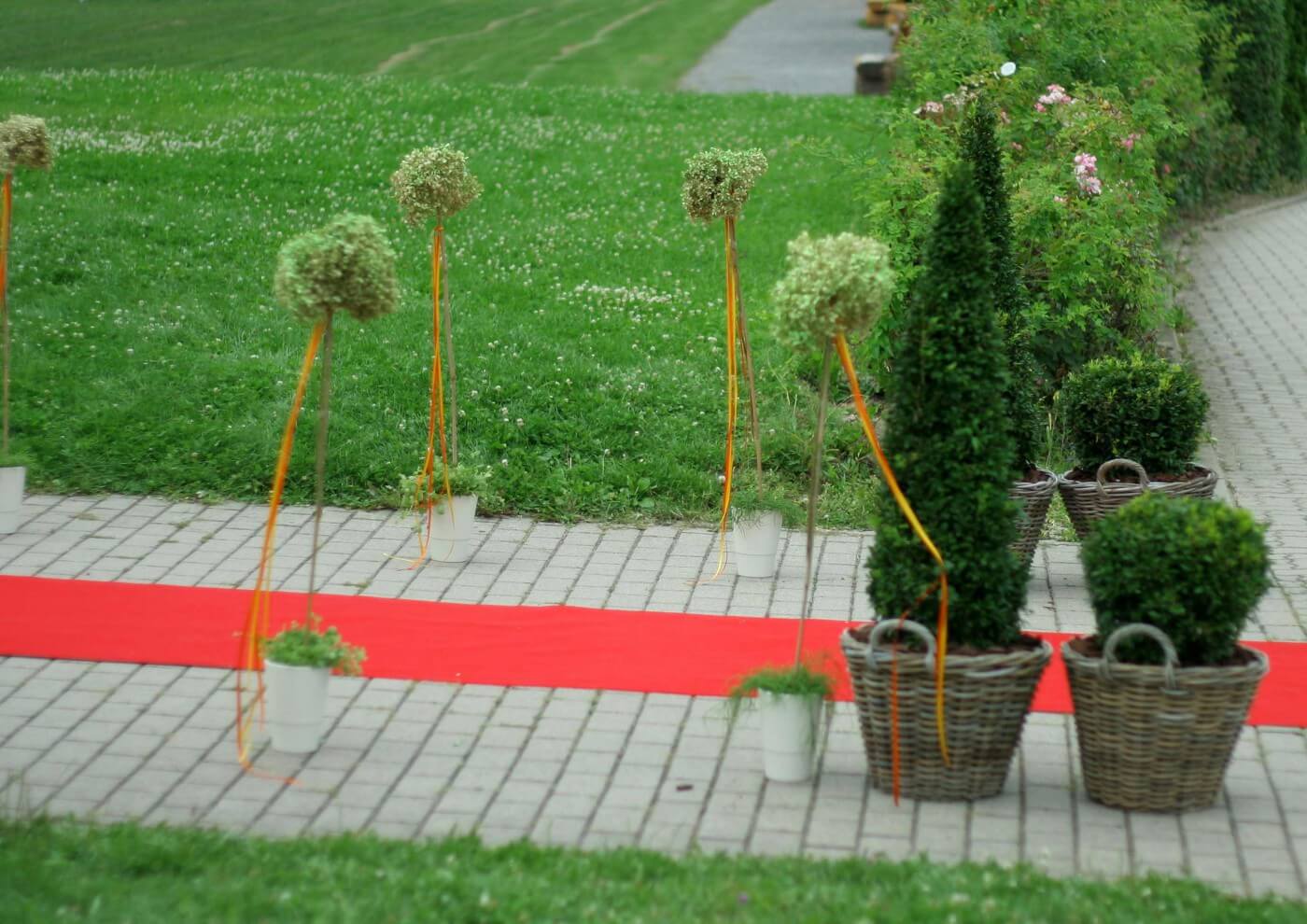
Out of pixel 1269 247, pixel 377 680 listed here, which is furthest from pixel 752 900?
pixel 1269 247

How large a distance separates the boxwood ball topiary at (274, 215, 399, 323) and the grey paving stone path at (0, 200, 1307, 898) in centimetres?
163

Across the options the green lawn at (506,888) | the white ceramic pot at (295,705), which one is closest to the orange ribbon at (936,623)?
the green lawn at (506,888)

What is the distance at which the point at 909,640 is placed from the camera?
18.5 ft

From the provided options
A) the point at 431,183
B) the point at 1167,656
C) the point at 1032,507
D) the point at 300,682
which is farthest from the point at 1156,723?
the point at 431,183

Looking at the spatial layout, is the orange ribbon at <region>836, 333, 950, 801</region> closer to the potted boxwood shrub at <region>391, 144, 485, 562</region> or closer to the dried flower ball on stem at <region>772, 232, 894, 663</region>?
the dried flower ball on stem at <region>772, 232, 894, 663</region>

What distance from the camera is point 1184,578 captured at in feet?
17.7

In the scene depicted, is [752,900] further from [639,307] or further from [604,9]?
[604,9]

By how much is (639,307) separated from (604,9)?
78.2ft

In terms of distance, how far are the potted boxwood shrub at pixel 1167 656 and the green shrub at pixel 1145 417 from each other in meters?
2.45

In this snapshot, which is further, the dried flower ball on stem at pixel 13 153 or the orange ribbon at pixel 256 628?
the dried flower ball on stem at pixel 13 153

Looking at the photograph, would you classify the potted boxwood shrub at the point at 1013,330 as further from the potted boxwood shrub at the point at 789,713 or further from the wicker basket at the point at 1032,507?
the potted boxwood shrub at the point at 789,713

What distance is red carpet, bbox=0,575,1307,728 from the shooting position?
22.2ft

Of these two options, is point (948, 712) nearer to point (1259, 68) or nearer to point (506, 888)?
point (506, 888)

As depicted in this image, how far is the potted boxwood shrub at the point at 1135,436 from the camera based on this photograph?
7.94m
